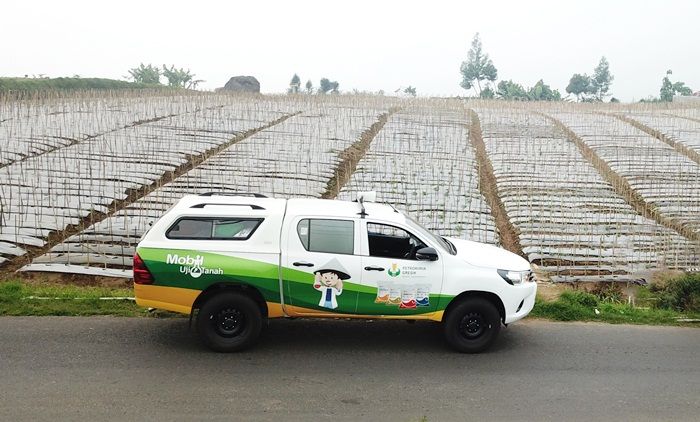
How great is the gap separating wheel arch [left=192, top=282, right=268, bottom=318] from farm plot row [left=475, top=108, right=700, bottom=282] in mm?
4893

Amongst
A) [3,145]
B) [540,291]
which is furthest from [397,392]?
[3,145]

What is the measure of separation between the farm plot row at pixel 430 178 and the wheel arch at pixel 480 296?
4.22 meters

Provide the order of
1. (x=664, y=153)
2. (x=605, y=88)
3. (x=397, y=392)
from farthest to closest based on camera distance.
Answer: (x=605, y=88)
(x=664, y=153)
(x=397, y=392)

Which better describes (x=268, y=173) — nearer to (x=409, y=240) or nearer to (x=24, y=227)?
(x=24, y=227)

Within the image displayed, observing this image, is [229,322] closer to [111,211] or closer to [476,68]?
[111,211]

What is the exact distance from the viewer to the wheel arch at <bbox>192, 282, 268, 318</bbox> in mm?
7129

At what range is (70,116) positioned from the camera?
20.7 meters

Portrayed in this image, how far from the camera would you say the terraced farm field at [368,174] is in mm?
10953

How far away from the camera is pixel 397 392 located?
6133mm

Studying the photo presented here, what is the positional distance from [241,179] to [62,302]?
20.5 feet

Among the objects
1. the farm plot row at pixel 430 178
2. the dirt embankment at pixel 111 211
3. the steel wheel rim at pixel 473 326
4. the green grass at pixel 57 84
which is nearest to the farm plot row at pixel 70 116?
the dirt embankment at pixel 111 211

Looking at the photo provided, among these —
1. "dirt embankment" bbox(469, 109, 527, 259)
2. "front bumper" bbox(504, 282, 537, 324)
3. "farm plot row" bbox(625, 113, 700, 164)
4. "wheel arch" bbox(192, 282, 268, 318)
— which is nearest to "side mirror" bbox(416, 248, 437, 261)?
"front bumper" bbox(504, 282, 537, 324)

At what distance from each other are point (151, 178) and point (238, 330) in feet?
25.7

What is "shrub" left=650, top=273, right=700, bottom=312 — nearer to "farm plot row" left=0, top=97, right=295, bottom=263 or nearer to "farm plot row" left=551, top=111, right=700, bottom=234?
"farm plot row" left=551, top=111, right=700, bottom=234
